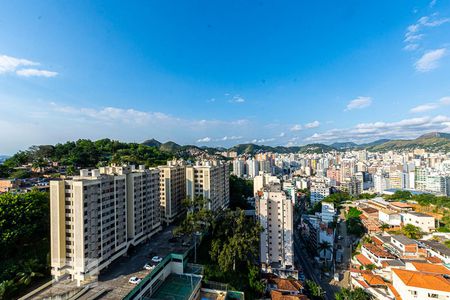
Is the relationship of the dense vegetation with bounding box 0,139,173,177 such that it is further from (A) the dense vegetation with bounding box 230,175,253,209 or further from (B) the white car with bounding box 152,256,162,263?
(B) the white car with bounding box 152,256,162,263

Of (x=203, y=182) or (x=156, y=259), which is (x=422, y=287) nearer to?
(x=156, y=259)

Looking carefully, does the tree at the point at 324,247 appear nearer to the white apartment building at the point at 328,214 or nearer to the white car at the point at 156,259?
the white apartment building at the point at 328,214

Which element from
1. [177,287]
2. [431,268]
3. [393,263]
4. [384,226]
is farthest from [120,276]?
[384,226]

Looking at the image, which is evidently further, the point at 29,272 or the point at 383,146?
the point at 383,146

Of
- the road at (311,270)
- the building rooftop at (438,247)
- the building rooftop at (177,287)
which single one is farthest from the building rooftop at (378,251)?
the building rooftop at (177,287)

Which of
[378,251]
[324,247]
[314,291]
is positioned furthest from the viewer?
[324,247]

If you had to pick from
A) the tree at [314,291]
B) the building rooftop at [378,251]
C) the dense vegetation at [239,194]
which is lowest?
the tree at [314,291]

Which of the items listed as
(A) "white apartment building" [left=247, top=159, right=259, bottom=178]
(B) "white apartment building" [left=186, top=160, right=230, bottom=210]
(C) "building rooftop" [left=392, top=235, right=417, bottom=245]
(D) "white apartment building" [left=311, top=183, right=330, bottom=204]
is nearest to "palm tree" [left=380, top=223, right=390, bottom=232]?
(C) "building rooftop" [left=392, top=235, right=417, bottom=245]
